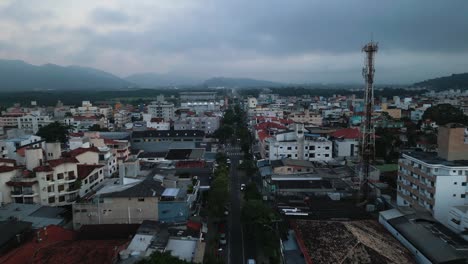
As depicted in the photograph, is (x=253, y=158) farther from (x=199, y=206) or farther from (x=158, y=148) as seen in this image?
(x=199, y=206)

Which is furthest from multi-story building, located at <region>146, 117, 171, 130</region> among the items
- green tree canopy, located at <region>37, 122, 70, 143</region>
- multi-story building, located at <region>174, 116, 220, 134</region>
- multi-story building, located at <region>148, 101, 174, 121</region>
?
multi-story building, located at <region>148, 101, 174, 121</region>

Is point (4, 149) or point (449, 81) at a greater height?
point (449, 81)

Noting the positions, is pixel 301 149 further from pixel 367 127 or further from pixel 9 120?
pixel 9 120

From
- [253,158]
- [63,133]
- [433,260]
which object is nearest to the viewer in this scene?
[433,260]

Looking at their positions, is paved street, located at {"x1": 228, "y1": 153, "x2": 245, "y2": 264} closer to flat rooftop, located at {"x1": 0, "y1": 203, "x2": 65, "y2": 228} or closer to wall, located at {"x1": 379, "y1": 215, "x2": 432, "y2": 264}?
wall, located at {"x1": 379, "y1": 215, "x2": 432, "y2": 264}

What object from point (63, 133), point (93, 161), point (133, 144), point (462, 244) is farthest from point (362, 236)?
point (63, 133)

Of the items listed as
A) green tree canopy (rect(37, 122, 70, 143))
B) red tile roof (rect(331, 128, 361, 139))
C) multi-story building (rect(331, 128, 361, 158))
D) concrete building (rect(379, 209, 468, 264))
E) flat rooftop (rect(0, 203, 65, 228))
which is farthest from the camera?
green tree canopy (rect(37, 122, 70, 143))

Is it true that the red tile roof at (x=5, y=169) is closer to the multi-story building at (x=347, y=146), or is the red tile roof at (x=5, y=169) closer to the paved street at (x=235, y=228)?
the paved street at (x=235, y=228)

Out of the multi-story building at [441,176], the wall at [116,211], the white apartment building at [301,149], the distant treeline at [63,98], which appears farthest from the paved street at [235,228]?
the distant treeline at [63,98]
